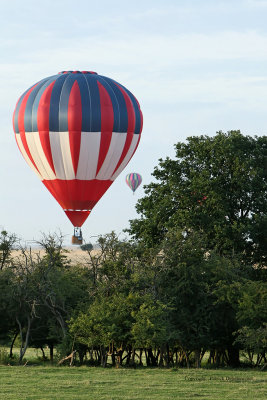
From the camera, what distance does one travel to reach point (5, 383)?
36531mm

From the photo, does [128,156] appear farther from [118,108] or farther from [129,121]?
[118,108]

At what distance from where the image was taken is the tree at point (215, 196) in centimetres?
5384

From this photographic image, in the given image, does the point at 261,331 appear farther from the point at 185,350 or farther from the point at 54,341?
the point at 54,341

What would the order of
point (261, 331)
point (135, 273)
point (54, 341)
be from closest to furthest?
point (261, 331) → point (135, 273) → point (54, 341)

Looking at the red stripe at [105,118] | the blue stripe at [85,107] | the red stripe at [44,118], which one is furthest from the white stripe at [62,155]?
the red stripe at [105,118]

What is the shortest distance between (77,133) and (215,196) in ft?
34.8

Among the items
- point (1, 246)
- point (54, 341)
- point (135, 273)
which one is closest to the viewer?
point (135, 273)

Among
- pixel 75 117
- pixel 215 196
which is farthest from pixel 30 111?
pixel 215 196

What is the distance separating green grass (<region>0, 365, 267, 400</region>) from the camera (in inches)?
1283

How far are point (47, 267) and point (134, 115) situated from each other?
38.7 ft

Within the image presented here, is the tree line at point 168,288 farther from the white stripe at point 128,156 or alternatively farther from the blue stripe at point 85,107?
the blue stripe at point 85,107

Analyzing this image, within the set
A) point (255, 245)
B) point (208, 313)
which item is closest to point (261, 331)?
point (208, 313)

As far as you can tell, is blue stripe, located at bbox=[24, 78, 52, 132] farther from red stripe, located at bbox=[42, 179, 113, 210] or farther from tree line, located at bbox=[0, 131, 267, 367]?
tree line, located at bbox=[0, 131, 267, 367]

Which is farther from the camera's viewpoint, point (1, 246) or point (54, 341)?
point (1, 246)
